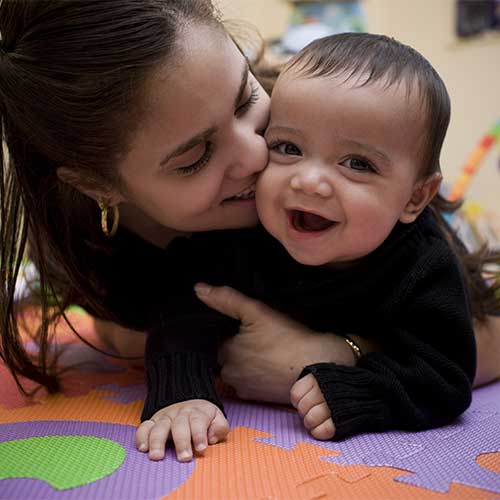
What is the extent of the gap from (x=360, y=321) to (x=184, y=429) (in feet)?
1.03

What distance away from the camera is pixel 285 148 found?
0.93 metres

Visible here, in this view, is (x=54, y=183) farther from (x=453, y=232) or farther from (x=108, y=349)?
(x=453, y=232)

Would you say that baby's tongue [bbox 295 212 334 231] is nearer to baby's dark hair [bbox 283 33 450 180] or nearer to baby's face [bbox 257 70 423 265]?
baby's face [bbox 257 70 423 265]

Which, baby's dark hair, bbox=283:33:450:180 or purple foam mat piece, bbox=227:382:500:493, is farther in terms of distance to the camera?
baby's dark hair, bbox=283:33:450:180

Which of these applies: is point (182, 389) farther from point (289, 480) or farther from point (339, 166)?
point (339, 166)

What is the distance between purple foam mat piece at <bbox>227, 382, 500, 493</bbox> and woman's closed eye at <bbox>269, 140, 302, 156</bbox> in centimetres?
35

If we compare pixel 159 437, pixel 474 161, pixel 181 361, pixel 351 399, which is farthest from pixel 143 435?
pixel 474 161

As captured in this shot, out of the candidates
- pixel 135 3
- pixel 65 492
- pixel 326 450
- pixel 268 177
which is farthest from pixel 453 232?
pixel 65 492

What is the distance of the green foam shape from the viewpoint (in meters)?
0.72

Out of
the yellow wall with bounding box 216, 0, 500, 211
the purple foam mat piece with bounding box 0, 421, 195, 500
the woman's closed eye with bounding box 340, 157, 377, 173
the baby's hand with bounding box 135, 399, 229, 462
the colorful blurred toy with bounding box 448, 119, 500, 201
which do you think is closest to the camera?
the purple foam mat piece with bounding box 0, 421, 195, 500

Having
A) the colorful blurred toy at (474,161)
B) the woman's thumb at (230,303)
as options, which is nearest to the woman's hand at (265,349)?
the woman's thumb at (230,303)

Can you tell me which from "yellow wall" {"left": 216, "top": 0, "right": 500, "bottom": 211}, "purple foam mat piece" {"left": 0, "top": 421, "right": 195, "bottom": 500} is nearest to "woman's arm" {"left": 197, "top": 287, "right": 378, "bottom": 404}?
"purple foam mat piece" {"left": 0, "top": 421, "right": 195, "bottom": 500}

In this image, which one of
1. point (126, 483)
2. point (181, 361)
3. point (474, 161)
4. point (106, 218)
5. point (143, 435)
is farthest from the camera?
point (474, 161)

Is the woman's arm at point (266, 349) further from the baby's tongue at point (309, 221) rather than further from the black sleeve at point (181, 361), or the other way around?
the baby's tongue at point (309, 221)
